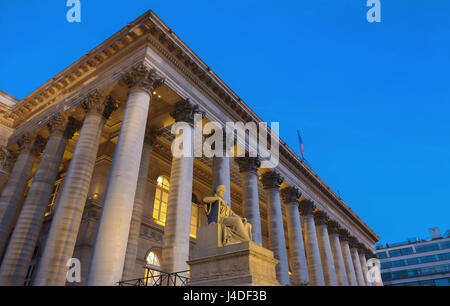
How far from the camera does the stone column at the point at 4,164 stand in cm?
1962

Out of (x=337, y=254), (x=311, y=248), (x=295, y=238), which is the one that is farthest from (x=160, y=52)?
(x=337, y=254)

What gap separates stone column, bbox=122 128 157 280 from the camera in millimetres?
16609

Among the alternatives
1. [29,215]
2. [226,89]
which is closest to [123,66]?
[226,89]

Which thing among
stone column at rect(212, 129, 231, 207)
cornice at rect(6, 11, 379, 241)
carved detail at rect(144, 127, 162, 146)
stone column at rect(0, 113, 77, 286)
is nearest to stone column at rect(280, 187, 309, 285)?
cornice at rect(6, 11, 379, 241)

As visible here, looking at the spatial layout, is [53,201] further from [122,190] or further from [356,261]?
[356,261]

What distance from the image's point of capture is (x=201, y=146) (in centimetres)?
1958

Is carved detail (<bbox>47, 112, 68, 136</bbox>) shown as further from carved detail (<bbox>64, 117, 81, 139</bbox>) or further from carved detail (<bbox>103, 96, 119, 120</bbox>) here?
carved detail (<bbox>103, 96, 119, 120</bbox>)

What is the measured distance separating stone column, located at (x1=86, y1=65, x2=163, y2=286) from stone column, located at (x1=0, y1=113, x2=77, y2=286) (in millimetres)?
5602

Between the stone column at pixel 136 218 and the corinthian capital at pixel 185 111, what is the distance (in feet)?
10.6

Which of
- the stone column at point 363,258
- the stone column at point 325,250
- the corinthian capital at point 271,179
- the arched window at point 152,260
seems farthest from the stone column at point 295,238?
the stone column at point 363,258

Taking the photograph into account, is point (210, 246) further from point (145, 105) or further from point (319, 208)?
point (319, 208)

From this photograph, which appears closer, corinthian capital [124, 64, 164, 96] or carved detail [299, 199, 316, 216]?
corinthian capital [124, 64, 164, 96]

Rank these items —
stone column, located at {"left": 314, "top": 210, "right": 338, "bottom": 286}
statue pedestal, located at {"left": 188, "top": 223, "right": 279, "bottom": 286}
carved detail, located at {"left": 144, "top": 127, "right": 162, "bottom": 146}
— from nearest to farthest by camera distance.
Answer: statue pedestal, located at {"left": 188, "top": 223, "right": 279, "bottom": 286}
carved detail, located at {"left": 144, "top": 127, "right": 162, "bottom": 146}
stone column, located at {"left": 314, "top": 210, "right": 338, "bottom": 286}
